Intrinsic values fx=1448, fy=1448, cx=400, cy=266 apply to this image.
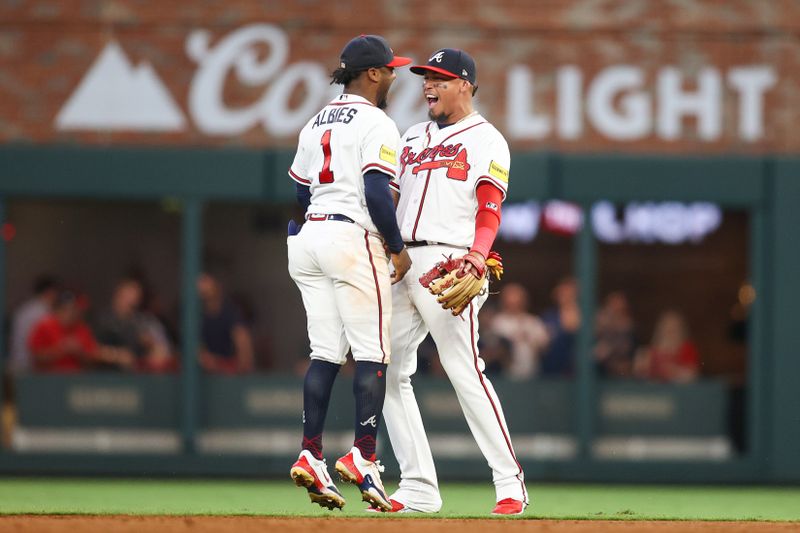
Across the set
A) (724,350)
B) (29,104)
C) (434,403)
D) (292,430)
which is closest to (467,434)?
(434,403)

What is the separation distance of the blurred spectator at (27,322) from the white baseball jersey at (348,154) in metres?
5.64

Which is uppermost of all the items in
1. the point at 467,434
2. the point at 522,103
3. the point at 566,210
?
the point at 522,103

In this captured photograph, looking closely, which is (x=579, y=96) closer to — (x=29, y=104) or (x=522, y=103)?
(x=522, y=103)

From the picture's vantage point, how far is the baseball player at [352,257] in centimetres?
690

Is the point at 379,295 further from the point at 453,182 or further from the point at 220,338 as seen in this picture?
the point at 220,338

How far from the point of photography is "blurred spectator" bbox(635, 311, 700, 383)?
12.1 metres

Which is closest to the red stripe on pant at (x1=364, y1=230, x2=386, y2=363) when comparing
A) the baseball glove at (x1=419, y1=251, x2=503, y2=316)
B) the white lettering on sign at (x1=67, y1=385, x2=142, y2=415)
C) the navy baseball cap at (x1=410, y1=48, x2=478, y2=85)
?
the baseball glove at (x1=419, y1=251, x2=503, y2=316)

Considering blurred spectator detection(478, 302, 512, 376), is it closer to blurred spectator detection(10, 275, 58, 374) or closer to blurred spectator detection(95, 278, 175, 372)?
blurred spectator detection(95, 278, 175, 372)

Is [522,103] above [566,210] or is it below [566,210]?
above

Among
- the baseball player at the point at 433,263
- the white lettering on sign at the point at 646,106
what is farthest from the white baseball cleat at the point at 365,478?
the white lettering on sign at the point at 646,106

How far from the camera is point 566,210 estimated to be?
12664 millimetres

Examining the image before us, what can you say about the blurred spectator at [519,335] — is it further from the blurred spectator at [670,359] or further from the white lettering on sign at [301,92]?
the white lettering on sign at [301,92]

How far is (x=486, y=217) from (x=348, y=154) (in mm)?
739

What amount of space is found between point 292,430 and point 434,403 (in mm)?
1185
